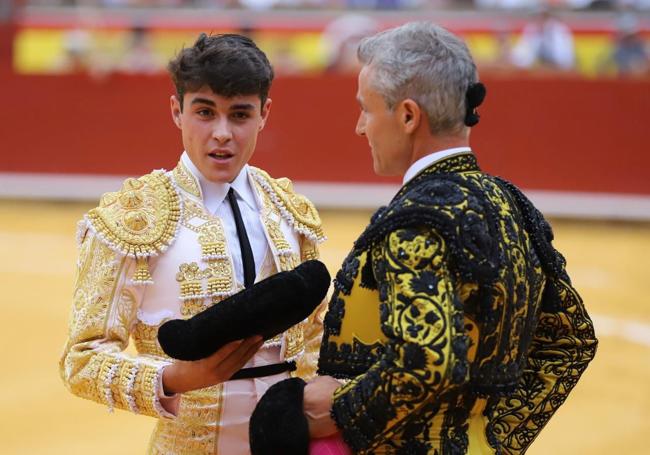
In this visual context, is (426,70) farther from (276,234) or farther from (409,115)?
(276,234)

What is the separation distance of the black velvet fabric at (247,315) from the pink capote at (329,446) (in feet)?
0.68

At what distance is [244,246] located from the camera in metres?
2.34

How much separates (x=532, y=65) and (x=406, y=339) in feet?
35.7

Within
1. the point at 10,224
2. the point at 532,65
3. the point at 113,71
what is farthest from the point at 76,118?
the point at 532,65

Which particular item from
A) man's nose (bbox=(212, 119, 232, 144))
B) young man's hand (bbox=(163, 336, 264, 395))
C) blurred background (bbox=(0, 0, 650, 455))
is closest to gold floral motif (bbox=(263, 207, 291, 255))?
man's nose (bbox=(212, 119, 232, 144))

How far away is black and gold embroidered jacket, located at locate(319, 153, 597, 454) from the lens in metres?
1.75

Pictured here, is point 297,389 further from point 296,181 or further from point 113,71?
point 113,71

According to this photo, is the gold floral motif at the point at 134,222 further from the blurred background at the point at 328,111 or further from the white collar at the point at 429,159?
the blurred background at the point at 328,111

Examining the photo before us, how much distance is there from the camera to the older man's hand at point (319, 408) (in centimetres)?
185

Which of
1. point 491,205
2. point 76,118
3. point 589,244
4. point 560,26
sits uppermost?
point 491,205

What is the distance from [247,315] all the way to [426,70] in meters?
0.51

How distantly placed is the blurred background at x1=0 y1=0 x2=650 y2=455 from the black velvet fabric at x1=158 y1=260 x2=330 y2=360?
6.32 m

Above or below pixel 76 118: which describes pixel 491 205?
above

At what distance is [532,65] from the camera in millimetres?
12203
